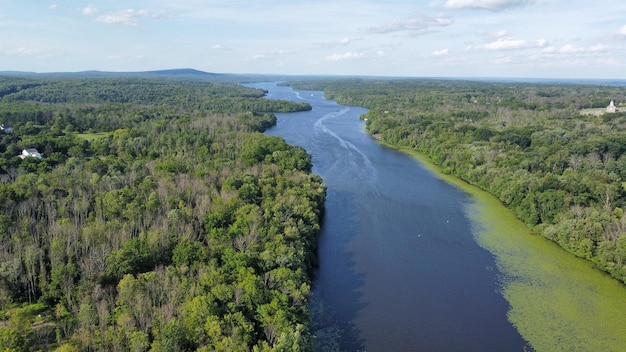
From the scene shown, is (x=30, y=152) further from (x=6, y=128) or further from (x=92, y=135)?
(x=92, y=135)

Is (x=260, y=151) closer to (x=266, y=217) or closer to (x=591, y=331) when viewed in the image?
(x=266, y=217)

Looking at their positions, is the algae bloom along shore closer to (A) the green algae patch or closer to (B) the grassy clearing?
(A) the green algae patch

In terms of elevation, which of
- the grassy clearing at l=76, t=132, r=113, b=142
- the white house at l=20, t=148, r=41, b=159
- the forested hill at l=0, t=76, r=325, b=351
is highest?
the grassy clearing at l=76, t=132, r=113, b=142

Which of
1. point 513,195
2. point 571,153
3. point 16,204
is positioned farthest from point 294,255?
point 571,153

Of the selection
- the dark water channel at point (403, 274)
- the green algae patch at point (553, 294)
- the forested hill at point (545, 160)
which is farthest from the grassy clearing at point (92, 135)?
the green algae patch at point (553, 294)

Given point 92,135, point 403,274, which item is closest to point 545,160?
point 403,274

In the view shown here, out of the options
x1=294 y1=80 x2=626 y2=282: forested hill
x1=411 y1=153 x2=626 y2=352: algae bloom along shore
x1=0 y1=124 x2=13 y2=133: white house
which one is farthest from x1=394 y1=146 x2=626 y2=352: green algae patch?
x1=0 y1=124 x2=13 y2=133: white house

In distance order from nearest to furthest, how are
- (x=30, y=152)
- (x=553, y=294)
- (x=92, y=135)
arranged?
(x=553, y=294), (x=30, y=152), (x=92, y=135)
